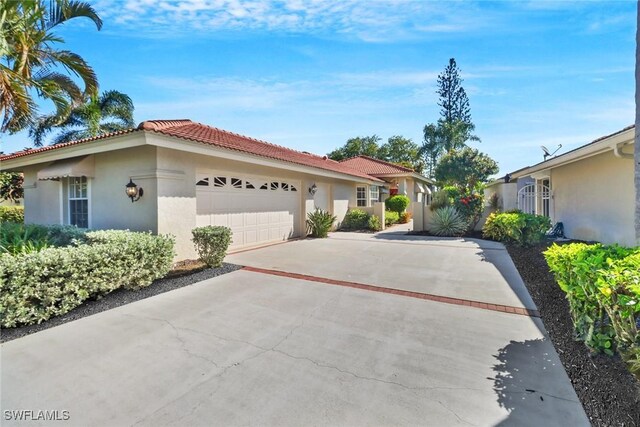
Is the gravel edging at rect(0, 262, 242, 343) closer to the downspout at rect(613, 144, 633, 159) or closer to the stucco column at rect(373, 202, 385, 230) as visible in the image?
the downspout at rect(613, 144, 633, 159)

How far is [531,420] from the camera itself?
256 centimetres

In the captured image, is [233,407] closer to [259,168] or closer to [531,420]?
[531,420]

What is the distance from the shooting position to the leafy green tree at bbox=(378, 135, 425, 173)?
4734cm

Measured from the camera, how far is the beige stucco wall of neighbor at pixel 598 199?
27.6 ft

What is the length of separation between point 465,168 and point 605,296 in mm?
23721

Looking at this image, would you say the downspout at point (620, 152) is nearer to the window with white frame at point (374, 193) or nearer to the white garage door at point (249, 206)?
the white garage door at point (249, 206)

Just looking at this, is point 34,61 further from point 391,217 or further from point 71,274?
point 391,217

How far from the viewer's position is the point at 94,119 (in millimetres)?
20031

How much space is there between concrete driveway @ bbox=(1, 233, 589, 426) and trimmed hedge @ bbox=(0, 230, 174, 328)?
1.70 feet

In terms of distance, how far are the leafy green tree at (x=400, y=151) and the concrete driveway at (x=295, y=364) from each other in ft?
143

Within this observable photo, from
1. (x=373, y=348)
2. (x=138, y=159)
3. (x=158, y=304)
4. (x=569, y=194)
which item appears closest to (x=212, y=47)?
(x=138, y=159)

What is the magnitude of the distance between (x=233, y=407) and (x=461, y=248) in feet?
35.1

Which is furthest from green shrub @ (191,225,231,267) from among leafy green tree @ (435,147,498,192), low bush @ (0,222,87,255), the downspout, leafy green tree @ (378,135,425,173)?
leafy green tree @ (378,135,425,173)

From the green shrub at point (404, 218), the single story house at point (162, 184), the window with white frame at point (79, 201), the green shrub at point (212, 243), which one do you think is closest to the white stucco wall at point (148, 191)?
the single story house at point (162, 184)
